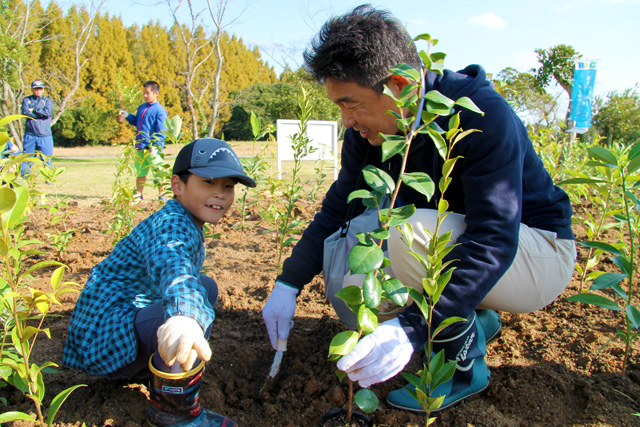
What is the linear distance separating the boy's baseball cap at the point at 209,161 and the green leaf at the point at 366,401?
0.89 m

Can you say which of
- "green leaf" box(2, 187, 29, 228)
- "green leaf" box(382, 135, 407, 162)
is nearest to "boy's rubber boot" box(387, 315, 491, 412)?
"green leaf" box(382, 135, 407, 162)

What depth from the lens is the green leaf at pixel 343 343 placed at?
1.09 meters

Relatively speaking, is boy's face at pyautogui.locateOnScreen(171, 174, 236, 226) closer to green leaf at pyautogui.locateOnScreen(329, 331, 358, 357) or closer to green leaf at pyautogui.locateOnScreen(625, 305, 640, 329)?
green leaf at pyautogui.locateOnScreen(329, 331, 358, 357)

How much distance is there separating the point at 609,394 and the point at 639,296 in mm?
1007

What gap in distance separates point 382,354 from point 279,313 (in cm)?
59

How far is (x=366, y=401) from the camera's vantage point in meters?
1.25

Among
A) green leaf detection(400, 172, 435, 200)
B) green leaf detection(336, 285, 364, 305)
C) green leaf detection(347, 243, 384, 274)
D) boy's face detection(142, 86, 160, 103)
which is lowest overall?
green leaf detection(336, 285, 364, 305)

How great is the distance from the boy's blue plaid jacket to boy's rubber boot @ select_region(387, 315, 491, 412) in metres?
0.74

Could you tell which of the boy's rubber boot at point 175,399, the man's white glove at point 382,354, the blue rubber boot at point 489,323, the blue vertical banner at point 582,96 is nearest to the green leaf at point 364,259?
the man's white glove at point 382,354

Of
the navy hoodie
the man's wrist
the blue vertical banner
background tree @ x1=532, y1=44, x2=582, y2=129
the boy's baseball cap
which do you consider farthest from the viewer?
background tree @ x1=532, y1=44, x2=582, y2=129

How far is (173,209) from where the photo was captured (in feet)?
5.44

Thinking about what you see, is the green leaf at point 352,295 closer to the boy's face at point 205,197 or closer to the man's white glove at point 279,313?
the man's white glove at point 279,313

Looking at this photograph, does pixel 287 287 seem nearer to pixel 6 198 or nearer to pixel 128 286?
pixel 128 286

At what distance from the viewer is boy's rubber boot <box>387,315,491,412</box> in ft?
4.95
